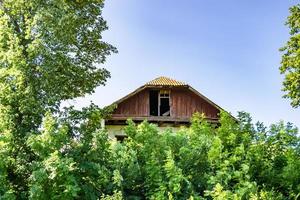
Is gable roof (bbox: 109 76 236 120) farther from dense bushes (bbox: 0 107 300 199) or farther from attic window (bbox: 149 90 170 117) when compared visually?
dense bushes (bbox: 0 107 300 199)

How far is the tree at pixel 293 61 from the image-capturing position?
1027 inches

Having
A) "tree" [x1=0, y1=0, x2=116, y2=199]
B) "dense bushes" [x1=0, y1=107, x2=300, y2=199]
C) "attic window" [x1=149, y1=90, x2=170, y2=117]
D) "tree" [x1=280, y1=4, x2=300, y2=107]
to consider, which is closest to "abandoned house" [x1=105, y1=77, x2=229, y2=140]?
"attic window" [x1=149, y1=90, x2=170, y2=117]

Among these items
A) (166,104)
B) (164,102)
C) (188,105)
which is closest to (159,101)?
(164,102)

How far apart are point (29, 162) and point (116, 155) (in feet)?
6.08

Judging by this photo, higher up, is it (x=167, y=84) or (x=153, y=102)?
(x=167, y=84)

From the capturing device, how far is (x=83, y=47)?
1557cm

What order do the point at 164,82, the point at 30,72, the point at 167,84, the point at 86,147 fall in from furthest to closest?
the point at 164,82 < the point at 167,84 < the point at 30,72 < the point at 86,147

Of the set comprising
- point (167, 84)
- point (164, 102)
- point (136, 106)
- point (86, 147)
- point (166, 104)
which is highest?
point (167, 84)

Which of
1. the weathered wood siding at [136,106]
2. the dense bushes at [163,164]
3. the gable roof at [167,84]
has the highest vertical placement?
the gable roof at [167,84]

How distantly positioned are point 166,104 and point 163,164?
794 inches

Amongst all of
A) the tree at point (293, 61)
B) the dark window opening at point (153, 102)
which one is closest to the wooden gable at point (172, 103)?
the dark window opening at point (153, 102)

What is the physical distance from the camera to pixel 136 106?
30641mm

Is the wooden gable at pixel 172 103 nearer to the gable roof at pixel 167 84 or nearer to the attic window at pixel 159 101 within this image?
the gable roof at pixel 167 84

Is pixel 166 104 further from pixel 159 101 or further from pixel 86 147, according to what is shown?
pixel 86 147
